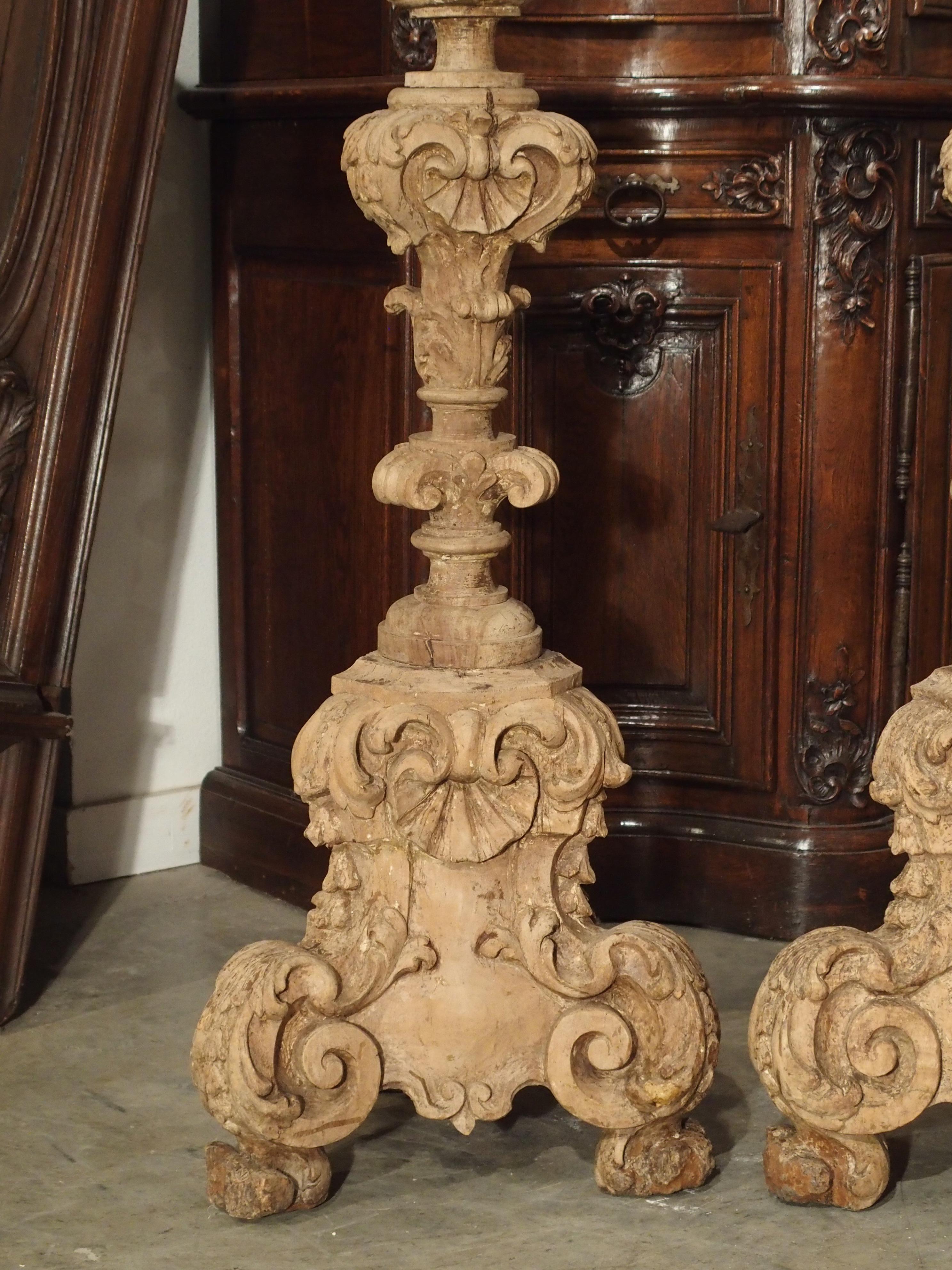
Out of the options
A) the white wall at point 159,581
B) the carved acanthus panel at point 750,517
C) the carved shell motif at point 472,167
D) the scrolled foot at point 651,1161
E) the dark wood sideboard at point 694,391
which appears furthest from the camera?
the white wall at point 159,581

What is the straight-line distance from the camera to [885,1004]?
2.08 metres

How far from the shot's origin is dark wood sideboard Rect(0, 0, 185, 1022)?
8.55 ft

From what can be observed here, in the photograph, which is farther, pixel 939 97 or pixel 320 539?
pixel 320 539

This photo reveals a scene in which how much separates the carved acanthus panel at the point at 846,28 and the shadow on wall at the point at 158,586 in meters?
1.00

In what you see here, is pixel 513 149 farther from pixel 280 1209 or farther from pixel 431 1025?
pixel 280 1209

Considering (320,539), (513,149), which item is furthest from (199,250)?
(513,149)

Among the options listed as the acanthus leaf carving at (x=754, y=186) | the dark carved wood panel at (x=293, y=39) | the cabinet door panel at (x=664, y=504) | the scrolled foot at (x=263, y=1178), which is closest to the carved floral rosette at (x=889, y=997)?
the scrolled foot at (x=263, y=1178)

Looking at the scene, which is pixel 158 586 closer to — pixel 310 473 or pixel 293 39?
pixel 310 473

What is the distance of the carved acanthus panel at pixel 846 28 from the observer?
2.66 meters

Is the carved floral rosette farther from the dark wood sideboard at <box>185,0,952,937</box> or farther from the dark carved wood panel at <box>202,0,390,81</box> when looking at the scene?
the dark carved wood panel at <box>202,0,390,81</box>

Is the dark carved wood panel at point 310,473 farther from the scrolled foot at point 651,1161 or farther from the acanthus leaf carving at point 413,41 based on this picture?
the scrolled foot at point 651,1161

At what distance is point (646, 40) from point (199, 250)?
2.72ft

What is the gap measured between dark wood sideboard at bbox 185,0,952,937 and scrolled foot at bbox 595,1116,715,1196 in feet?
2.39

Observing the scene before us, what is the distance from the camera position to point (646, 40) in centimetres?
272
